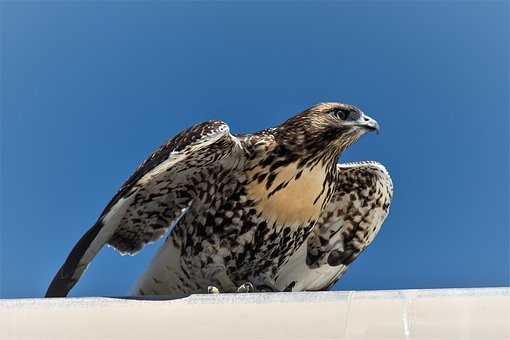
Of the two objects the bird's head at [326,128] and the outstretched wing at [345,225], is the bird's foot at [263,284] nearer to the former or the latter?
the outstretched wing at [345,225]

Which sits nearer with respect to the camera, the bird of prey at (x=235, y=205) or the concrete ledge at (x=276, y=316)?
the concrete ledge at (x=276, y=316)

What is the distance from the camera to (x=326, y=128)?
3.83m

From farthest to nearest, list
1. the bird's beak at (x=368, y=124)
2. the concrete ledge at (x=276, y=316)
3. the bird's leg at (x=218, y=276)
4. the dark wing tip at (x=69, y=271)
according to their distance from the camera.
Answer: the bird's beak at (x=368, y=124) < the bird's leg at (x=218, y=276) < the dark wing tip at (x=69, y=271) < the concrete ledge at (x=276, y=316)

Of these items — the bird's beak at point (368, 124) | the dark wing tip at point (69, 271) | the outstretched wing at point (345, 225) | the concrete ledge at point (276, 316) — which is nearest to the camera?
the concrete ledge at point (276, 316)

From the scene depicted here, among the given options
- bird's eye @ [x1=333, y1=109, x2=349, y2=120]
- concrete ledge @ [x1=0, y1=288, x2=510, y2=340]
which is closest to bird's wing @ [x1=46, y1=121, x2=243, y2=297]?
concrete ledge @ [x1=0, y1=288, x2=510, y2=340]

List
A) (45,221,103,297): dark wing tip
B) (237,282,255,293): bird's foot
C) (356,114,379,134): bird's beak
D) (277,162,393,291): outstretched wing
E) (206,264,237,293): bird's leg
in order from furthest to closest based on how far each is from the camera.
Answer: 1. (277,162,393,291): outstretched wing
2. (356,114,379,134): bird's beak
3. (206,264,237,293): bird's leg
4. (237,282,255,293): bird's foot
5. (45,221,103,297): dark wing tip

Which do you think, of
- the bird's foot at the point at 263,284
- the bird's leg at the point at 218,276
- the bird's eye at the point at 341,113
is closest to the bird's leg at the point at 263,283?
the bird's foot at the point at 263,284

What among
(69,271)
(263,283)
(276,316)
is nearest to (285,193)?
(263,283)

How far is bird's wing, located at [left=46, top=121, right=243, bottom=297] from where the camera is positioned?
131 inches

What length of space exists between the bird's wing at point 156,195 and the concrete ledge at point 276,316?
48cm

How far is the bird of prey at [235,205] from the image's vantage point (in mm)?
3586

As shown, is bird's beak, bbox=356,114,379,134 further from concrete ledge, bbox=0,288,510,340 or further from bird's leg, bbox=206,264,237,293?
concrete ledge, bbox=0,288,510,340

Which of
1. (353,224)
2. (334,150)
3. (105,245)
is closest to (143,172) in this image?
(105,245)

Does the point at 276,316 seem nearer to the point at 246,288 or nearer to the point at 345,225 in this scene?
the point at 246,288
